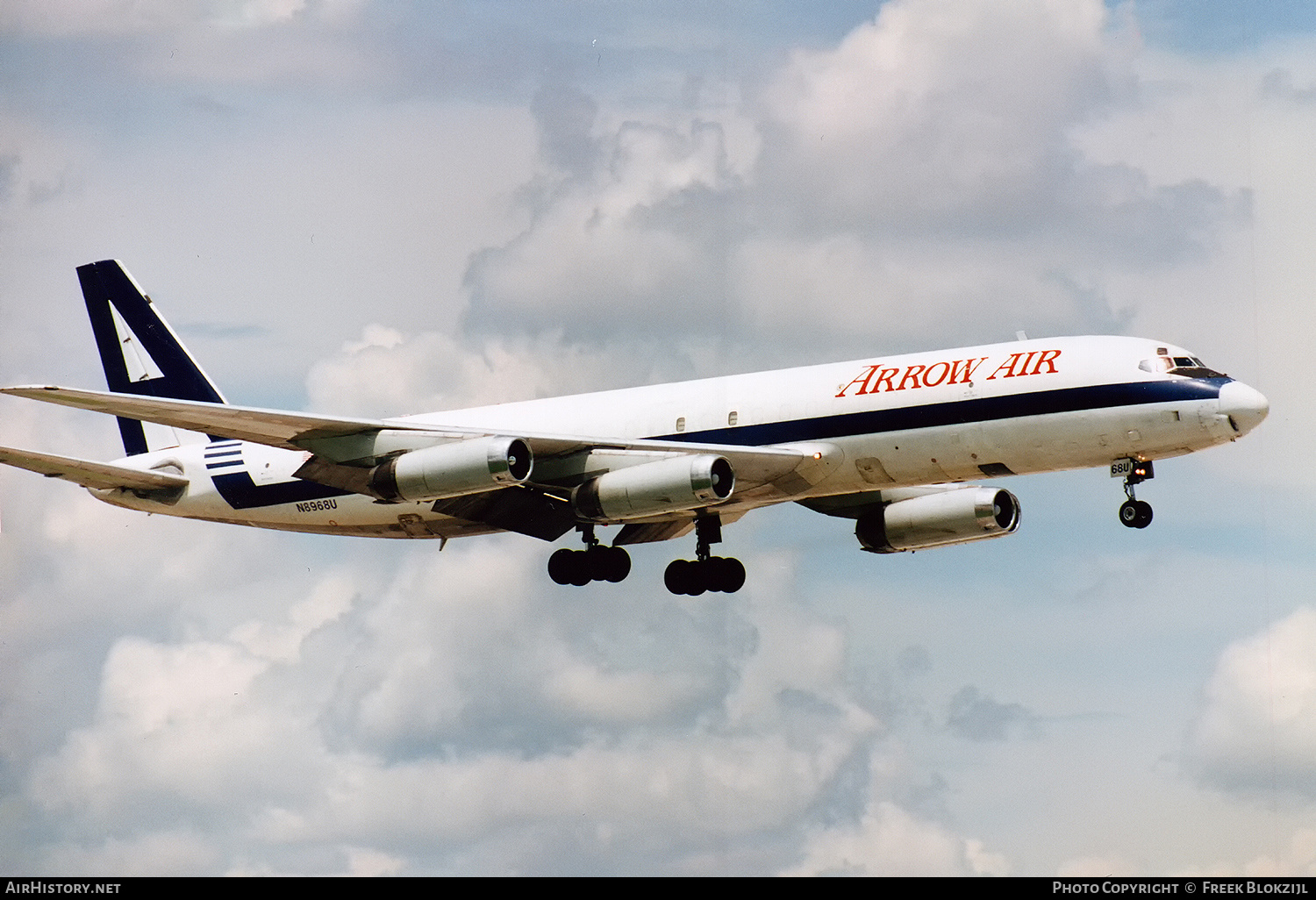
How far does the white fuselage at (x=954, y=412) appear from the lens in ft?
132

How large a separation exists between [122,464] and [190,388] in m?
3.39

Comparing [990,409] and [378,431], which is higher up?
[378,431]

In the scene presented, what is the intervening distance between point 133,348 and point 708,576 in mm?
18602

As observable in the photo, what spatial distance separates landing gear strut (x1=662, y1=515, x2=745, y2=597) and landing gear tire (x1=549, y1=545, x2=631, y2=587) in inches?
81.4

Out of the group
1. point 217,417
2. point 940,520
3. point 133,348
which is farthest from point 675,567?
point 133,348

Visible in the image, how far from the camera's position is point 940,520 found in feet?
158

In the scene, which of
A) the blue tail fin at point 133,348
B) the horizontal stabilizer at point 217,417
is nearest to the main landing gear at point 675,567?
the horizontal stabilizer at point 217,417

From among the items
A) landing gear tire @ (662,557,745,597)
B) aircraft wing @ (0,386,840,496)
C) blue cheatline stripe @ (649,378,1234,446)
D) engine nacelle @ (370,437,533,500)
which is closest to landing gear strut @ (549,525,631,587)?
landing gear tire @ (662,557,745,597)

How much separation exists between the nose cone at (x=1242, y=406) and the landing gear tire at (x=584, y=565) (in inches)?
630

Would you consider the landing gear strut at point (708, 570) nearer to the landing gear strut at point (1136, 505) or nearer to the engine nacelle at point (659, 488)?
the engine nacelle at point (659, 488)

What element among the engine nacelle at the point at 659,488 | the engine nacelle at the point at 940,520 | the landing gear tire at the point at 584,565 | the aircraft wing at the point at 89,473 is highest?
the aircraft wing at the point at 89,473

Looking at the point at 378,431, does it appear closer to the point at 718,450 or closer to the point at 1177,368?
the point at 718,450

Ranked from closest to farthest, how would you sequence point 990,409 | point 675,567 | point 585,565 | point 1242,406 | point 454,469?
point 1242,406
point 990,409
point 454,469
point 585,565
point 675,567
